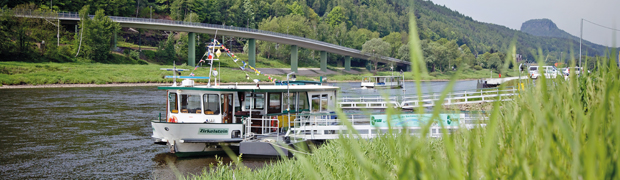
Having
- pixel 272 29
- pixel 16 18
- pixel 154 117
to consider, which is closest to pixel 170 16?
pixel 272 29

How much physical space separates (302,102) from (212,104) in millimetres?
3515

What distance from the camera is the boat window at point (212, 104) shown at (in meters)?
16.5

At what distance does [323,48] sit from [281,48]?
1054 cm

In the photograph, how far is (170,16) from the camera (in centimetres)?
11550

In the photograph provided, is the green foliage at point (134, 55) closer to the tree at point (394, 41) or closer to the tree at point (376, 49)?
the tree at point (376, 49)

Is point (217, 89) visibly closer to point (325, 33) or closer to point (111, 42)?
point (111, 42)

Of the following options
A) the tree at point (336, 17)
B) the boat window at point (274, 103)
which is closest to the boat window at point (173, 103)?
the boat window at point (274, 103)

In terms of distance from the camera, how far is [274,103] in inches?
688

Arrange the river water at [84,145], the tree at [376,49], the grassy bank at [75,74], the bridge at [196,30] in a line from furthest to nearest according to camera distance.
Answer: the tree at [376,49] < the bridge at [196,30] < the grassy bank at [75,74] < the river water at [84,145]

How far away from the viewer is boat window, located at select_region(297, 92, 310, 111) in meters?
18.2

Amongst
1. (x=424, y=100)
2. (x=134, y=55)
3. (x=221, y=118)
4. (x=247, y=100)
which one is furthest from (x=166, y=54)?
(x=424, y=100)

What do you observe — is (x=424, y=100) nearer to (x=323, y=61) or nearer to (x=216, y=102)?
(x=216, y=102)

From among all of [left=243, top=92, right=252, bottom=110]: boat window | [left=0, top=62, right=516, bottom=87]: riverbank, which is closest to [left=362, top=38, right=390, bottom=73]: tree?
[left=0, top=62, right=516, bottom=87]: riverbank

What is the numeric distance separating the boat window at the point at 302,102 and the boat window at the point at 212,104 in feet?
10.4
